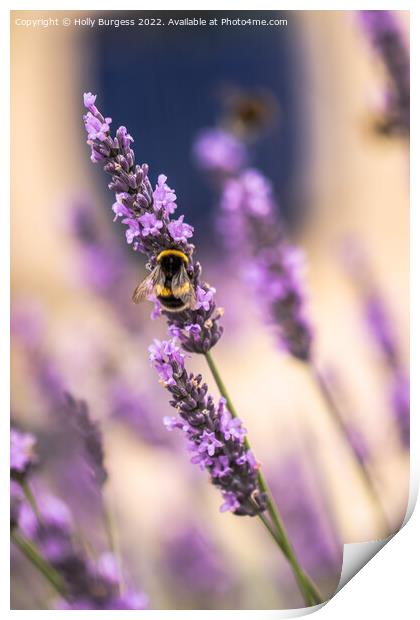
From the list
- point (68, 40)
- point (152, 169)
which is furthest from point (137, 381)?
point (68, 40)

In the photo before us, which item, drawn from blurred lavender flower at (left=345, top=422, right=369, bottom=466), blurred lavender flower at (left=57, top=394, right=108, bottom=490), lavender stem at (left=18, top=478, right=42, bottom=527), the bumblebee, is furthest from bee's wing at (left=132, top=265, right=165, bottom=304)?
blurred lavender flower at (left=345, top=422, right=369, bottom=466)

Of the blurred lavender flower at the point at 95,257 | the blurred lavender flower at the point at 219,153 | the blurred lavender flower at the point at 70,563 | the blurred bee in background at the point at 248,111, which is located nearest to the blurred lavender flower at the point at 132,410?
the blurred lavender flower at the point at 95,257

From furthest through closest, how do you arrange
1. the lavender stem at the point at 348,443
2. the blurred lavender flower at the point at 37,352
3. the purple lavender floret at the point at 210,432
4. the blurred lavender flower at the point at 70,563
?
1. the blurred lavender flower at the point at 37,352
2. the lavender stem at the point at 348,443
3. the blurred lavender flower at the point at 70,563
4. the purple lavender floret at the point at 210,432

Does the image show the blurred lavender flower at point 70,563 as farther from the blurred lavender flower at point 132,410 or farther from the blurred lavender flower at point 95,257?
the blurred lavender flower at point 95,257

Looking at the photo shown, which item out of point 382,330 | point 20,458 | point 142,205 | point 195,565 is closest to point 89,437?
point 20,458

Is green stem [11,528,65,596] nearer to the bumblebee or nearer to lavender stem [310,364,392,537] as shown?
the bumblebee
